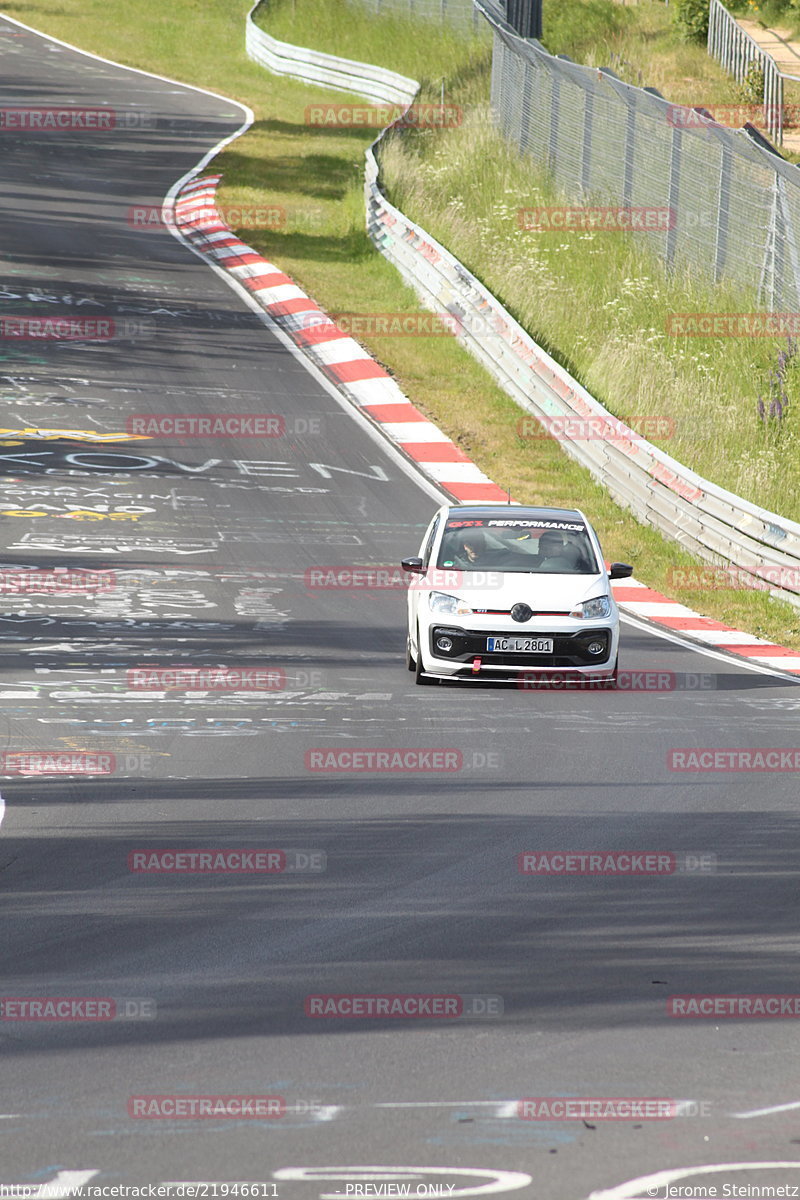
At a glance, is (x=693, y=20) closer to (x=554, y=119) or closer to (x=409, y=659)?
(x=554, y=119)

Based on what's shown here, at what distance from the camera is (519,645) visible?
13688mm

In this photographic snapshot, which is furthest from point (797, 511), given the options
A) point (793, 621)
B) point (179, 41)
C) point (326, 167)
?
point (179, 41)

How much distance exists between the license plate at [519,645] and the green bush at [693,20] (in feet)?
105

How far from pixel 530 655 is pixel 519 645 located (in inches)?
4.9

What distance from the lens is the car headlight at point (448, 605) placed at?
13695mm

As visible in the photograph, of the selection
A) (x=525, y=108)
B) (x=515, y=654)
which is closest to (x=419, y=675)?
(x=515, y=654)

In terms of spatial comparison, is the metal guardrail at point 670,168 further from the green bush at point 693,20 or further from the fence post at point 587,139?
the green bush at point 693,20

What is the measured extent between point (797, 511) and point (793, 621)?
9.42ft

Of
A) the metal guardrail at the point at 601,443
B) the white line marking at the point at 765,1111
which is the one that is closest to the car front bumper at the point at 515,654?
the metal guardrail at the point at 601,443

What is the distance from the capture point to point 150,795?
9.62 m

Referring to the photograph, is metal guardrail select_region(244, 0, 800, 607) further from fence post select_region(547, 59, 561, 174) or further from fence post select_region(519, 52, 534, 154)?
fence post select_region(519, 52, 534, 154)

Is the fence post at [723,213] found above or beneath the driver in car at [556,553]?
above

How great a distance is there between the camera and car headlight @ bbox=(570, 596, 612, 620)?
542 inches

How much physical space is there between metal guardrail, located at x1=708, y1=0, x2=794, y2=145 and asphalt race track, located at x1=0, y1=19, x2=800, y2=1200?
19.9 metres
